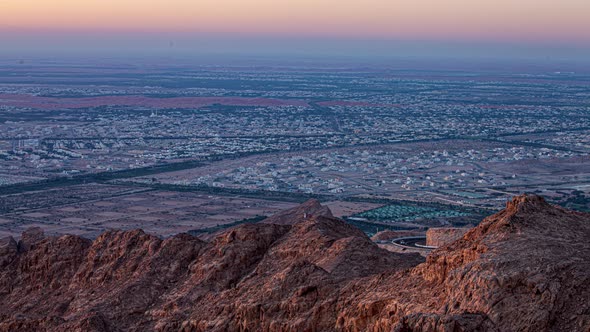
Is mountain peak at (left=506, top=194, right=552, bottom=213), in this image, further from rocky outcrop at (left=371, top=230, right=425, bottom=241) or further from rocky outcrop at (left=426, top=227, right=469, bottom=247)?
rocky outcrop at (left=371, top=230, right=425, bottom=241)

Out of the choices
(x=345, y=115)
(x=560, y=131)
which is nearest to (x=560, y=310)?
(x=560, y=131)

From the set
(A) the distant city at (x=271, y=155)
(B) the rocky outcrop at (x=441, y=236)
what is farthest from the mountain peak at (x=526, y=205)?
(A) the distant city at (x=271, y=155)

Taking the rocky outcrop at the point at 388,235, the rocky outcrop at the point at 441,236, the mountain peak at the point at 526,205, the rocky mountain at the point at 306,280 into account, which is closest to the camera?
the rocky mountain at the point at 306,280

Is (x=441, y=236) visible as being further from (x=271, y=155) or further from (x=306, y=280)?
(x=271, y=155)

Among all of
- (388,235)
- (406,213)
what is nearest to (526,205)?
(388,235)

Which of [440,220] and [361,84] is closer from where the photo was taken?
[440,220]

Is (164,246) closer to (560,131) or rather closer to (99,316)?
(99,316)

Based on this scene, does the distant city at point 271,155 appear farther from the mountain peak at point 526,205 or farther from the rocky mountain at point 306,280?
the mountain peak at point 526,205
